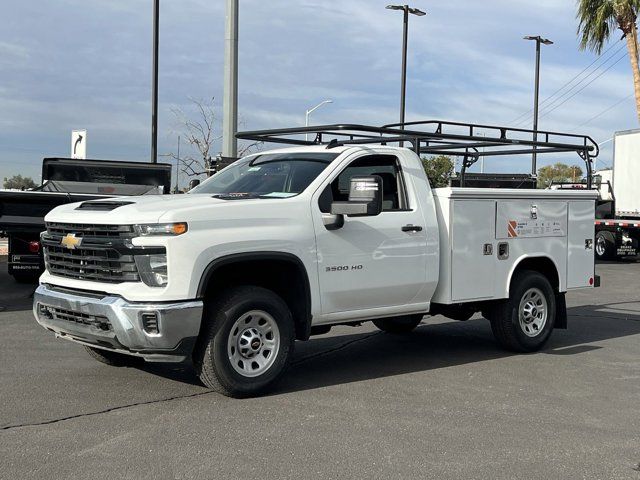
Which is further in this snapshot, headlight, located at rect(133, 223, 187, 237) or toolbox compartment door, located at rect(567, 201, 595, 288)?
toolbox compartment door, located at rect(567, 201, 595, 288)

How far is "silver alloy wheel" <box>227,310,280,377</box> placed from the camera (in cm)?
627

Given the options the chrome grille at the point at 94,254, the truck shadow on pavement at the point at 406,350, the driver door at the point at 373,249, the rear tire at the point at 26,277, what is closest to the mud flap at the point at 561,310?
the truck shadow on pavement at the point at 406,350

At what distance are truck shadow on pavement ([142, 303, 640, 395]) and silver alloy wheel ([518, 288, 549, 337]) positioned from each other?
303mm

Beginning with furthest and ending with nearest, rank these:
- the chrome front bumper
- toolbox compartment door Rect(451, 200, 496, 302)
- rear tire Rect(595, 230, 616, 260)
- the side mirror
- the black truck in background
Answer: rear tire Rect(595, 230, 616, 260) < the black truck in background < toolbox compartment door Rect(451, 200, 496, 302) < the side mirror < the chrome front bumper

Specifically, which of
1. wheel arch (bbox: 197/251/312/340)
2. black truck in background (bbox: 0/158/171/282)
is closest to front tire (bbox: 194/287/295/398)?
wheel arch (bbox: 197/251/312/340)

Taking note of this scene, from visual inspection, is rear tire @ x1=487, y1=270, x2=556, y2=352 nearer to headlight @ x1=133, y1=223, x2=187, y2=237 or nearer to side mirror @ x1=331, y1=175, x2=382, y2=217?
side mirror @ x1=331, y1=175, x2=382, y2=217

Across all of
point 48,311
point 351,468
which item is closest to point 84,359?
point 48,311

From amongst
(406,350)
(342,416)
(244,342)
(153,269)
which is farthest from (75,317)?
(406,350)

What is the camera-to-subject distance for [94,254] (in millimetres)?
6230

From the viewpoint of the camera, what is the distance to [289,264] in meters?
6.55

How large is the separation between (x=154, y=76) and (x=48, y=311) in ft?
49.5

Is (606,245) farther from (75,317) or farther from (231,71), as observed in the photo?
(75,317)

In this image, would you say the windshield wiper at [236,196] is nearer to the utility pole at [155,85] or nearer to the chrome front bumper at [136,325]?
the chrome front bumper at [136,325]

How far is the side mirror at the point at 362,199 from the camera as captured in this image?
654 cm
